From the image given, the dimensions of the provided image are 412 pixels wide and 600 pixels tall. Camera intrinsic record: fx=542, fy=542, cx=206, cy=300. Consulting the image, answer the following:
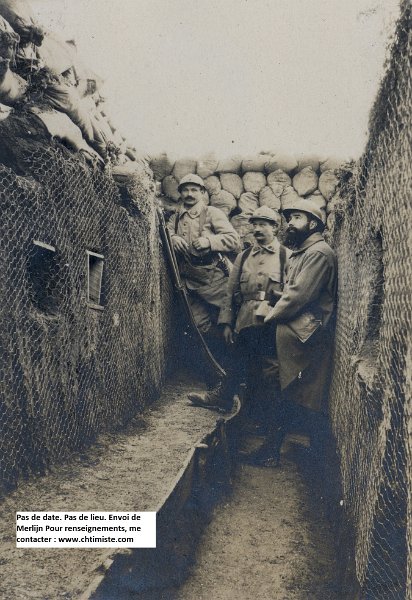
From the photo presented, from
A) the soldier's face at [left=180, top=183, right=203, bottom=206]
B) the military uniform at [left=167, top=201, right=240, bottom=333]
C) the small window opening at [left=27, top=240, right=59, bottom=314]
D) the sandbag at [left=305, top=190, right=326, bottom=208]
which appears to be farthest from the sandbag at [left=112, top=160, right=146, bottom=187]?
the sandbag at [left=305, top=190, right=326, bottom=208]

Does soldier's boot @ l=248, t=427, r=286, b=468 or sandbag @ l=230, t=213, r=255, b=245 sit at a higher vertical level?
sandbag @ l=230, t=213, r=255, b=245

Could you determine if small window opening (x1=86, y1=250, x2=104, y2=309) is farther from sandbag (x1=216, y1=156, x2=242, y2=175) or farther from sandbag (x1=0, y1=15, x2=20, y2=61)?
sandbag (x1=216, y1=156, x2=242, y2=175)

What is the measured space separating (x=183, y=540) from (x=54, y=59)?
349cm

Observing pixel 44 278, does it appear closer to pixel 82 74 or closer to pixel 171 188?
pixel 82 74

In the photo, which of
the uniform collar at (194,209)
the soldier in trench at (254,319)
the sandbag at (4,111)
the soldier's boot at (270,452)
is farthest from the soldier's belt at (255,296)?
the sandbag at (4,111)

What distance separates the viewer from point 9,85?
10.3ft

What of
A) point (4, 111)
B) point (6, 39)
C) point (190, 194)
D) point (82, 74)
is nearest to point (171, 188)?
point (190, 194)

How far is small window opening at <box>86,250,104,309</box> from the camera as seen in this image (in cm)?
438

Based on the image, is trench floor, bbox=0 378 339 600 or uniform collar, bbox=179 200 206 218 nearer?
trench floor, bbox=0 378 339 600

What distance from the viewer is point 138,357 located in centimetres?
538

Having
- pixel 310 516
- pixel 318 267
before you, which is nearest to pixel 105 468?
pixel 310 516

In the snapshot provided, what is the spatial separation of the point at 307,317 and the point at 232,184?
322cm

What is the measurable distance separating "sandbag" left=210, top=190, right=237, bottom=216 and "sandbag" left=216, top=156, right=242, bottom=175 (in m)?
0.32
